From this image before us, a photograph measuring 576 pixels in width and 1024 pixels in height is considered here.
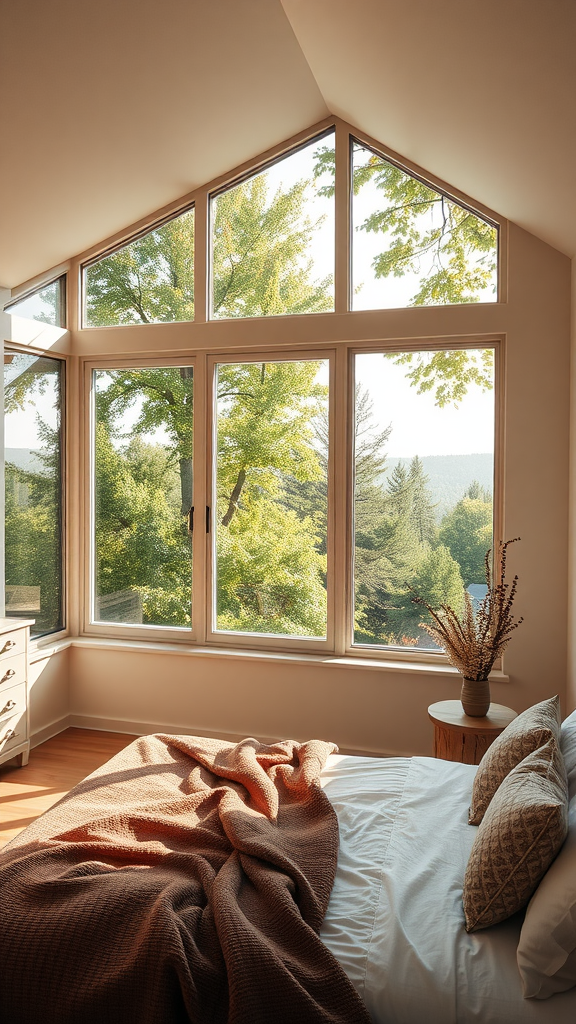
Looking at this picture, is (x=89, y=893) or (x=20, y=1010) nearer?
(x=20, y=1010)

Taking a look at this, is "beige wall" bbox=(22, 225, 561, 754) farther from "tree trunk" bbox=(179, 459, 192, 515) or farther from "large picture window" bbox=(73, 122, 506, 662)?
"tree trunk" bbox=(179, 459, 192, 515)

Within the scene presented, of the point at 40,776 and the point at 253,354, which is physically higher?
the point at 253,354

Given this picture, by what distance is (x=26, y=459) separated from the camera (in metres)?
4.25

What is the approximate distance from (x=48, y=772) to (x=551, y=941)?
10.00 ft

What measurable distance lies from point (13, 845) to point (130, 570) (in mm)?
2638

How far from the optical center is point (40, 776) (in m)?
3.79

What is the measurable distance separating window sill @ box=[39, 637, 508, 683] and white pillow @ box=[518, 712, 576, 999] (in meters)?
2.30

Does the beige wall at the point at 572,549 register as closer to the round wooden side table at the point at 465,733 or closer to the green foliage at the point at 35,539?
the round wooden side table at the point at 465,733

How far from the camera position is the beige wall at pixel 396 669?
3.66m

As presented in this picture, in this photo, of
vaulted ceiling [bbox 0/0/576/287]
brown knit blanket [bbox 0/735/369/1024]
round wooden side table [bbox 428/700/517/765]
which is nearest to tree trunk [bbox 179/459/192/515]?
vaulted ceiling [bbox 0/0/576/287]

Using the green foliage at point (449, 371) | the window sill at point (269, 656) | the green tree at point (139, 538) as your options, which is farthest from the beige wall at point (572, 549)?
the green tree at point (139, 538)

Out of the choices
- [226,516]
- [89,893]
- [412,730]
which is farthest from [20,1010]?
[226,516]

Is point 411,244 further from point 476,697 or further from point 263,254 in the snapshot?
point 476,697

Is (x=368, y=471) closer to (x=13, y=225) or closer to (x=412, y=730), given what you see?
(x=412, y=730)
